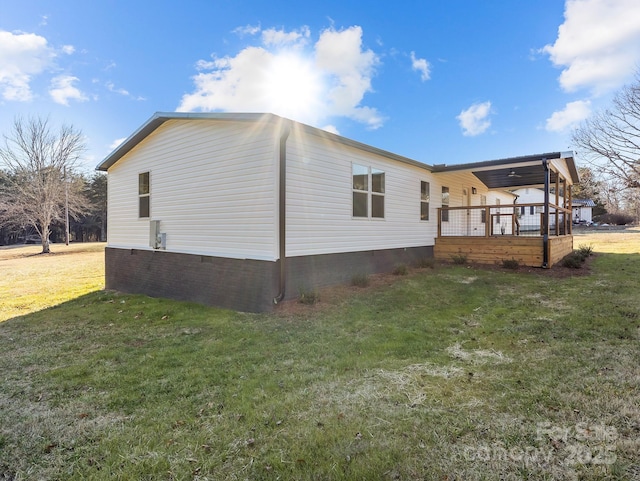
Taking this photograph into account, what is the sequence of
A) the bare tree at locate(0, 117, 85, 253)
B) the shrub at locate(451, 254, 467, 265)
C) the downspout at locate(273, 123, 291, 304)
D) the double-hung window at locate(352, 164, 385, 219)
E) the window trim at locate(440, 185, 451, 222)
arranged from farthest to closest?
the bare tree at locate(0, 117, 85, 253)
the window trim at locate(440, 185, 451, 222)
the shrub at locate(451, 254, 467, 265)
the double-hung window at locate(352, 164, 385, 219)
the downspout at locate(273, 123, 291, 304)

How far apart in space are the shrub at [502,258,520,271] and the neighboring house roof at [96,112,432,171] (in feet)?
12.2

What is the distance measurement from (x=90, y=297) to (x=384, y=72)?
12.8m

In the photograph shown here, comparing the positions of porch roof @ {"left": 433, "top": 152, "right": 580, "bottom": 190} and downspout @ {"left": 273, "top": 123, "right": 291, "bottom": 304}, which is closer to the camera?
downspout @ {"left": 273, "top": 123, "right": 291, "bottom": 304}

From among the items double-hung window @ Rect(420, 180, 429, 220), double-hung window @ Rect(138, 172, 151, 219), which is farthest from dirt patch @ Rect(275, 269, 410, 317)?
double-hung window @ Rect(138, 172, 151, 219)

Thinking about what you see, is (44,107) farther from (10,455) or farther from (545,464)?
(545,464)

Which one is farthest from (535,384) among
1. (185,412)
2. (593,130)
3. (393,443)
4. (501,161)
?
(593,130)

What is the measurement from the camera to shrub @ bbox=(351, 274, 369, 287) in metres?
7.94

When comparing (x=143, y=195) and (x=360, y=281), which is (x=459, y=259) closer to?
(x=360, y=281)

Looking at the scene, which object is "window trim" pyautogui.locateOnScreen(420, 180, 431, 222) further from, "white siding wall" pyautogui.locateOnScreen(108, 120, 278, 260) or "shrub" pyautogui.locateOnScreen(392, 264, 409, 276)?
"white siding wall" pyautogui.locateOnScreen(108, 120, 278, 260)

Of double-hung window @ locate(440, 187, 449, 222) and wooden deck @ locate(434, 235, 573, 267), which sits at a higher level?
double-hung window @ locate(440, 187, 449, 222)

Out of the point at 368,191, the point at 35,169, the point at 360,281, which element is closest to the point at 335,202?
the point at 368,191

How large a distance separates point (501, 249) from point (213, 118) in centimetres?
872

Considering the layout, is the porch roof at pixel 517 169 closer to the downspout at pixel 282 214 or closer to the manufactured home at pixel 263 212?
the manufactured home at pixel 263 212

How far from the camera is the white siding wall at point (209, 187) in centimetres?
654
